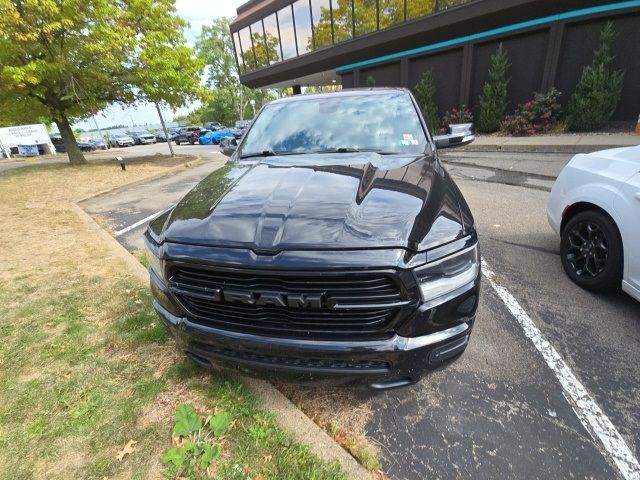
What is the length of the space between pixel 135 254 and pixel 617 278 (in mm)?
5255

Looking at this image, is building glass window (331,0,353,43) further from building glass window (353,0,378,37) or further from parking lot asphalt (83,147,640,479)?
parking lot asphalt (83,147,640,479)

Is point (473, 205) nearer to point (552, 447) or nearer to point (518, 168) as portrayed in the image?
point (518, 168)

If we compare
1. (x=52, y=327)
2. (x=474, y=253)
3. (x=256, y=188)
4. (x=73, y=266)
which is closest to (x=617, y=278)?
(x=474, y=253)

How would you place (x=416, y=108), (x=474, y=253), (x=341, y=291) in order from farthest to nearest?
(x=416, y=108)
(x=474, y=253)
(x=341, y=291)

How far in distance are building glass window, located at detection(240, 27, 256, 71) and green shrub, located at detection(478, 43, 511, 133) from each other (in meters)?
17.3

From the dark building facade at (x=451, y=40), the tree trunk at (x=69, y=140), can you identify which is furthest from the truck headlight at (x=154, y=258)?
the tree trunk at (x=69, y=140)

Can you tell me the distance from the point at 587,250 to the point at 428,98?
13.7 m

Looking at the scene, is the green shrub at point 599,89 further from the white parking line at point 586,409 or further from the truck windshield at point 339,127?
the white parking line at point 586,409

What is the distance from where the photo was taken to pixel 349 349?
162 cm

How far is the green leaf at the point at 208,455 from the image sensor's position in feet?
5.84

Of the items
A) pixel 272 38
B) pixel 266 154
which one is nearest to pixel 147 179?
pixel 266 154

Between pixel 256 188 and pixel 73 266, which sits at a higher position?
pixel 256 188

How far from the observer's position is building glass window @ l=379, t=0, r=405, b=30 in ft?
50.2

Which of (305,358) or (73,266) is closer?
(305,358)
